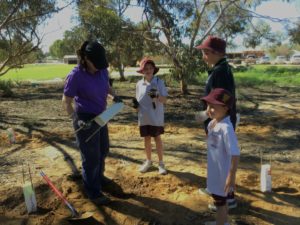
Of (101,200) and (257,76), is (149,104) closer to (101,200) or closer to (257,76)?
(101,200)

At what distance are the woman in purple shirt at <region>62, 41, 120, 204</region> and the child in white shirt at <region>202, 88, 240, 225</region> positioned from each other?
1275 millimetres

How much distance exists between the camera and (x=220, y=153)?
11.5ft

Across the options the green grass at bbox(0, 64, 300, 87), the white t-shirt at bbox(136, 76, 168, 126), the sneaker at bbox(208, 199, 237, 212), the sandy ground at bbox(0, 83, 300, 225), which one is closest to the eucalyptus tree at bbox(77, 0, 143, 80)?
the green grass at bbox(0, 64, 300, 87)

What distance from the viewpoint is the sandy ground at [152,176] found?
420cm

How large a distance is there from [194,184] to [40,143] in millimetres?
3559

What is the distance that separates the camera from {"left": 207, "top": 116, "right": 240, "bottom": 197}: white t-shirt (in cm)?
340

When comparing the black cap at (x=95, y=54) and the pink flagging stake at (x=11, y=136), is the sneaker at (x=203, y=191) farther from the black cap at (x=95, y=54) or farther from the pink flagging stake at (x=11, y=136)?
the pink flagging stake at (x=11, y=136)

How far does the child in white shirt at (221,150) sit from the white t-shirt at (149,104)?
1.61m

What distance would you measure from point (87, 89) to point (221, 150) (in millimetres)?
1550

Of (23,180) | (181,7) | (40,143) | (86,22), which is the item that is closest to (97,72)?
(23,180)

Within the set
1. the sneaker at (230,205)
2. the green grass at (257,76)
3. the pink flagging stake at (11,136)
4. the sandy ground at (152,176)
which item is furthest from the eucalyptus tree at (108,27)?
the sneaker at (230,205)

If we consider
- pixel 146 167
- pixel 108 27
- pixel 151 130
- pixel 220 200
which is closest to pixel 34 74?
pixel 108 27

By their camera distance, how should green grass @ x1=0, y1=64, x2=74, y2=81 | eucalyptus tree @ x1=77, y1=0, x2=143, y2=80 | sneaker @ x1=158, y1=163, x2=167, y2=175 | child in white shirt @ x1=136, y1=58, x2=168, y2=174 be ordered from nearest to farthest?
child in white shirt @ x1=136, y1=58, x2=168, y2=174, sneaker @ x1=158, y1=163, x2=167, y2=175, eucalyptus tree @ x1=77, y1=0, x2=143, y2=80, green grass @ x1=0, y1=64, x2=74, y2=81

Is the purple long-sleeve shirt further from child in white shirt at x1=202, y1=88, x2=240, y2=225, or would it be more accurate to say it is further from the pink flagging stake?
the pink flagging stake
